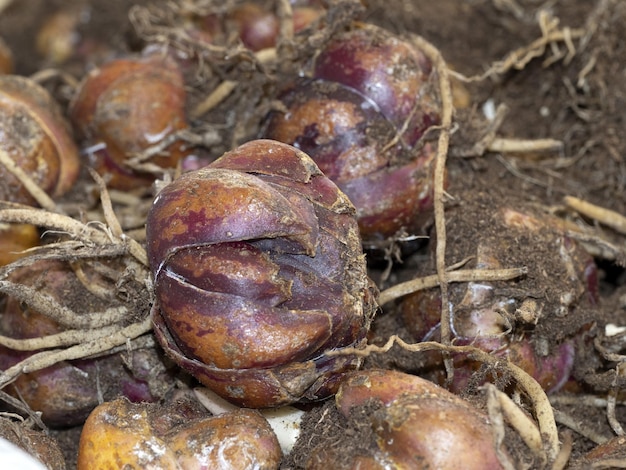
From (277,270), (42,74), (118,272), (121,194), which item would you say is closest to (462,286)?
(277,270)

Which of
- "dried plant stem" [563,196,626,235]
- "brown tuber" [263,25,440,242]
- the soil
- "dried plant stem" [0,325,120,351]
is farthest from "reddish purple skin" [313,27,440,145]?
"dried plant stem" [0,325,120,351]

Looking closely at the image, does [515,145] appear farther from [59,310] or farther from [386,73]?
[59,310]

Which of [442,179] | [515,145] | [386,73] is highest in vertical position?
[386,73]

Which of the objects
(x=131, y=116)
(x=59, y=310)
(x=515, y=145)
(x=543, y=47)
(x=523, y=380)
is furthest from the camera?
(x=543, y=47)

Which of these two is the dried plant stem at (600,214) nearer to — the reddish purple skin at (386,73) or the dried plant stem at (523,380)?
the reddish purple skin at (386,73)

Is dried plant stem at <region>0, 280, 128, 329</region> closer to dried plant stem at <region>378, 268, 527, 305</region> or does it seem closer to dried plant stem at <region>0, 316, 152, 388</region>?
dried plant stem at <region>0, 316, 152, 388</region>

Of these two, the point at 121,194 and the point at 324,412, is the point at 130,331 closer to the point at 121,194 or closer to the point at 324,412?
the point at 324,412

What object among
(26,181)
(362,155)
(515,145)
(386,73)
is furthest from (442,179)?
(26,181)

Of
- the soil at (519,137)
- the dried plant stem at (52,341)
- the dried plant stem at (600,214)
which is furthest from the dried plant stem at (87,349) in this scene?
the dried plant stem at (600,214)
